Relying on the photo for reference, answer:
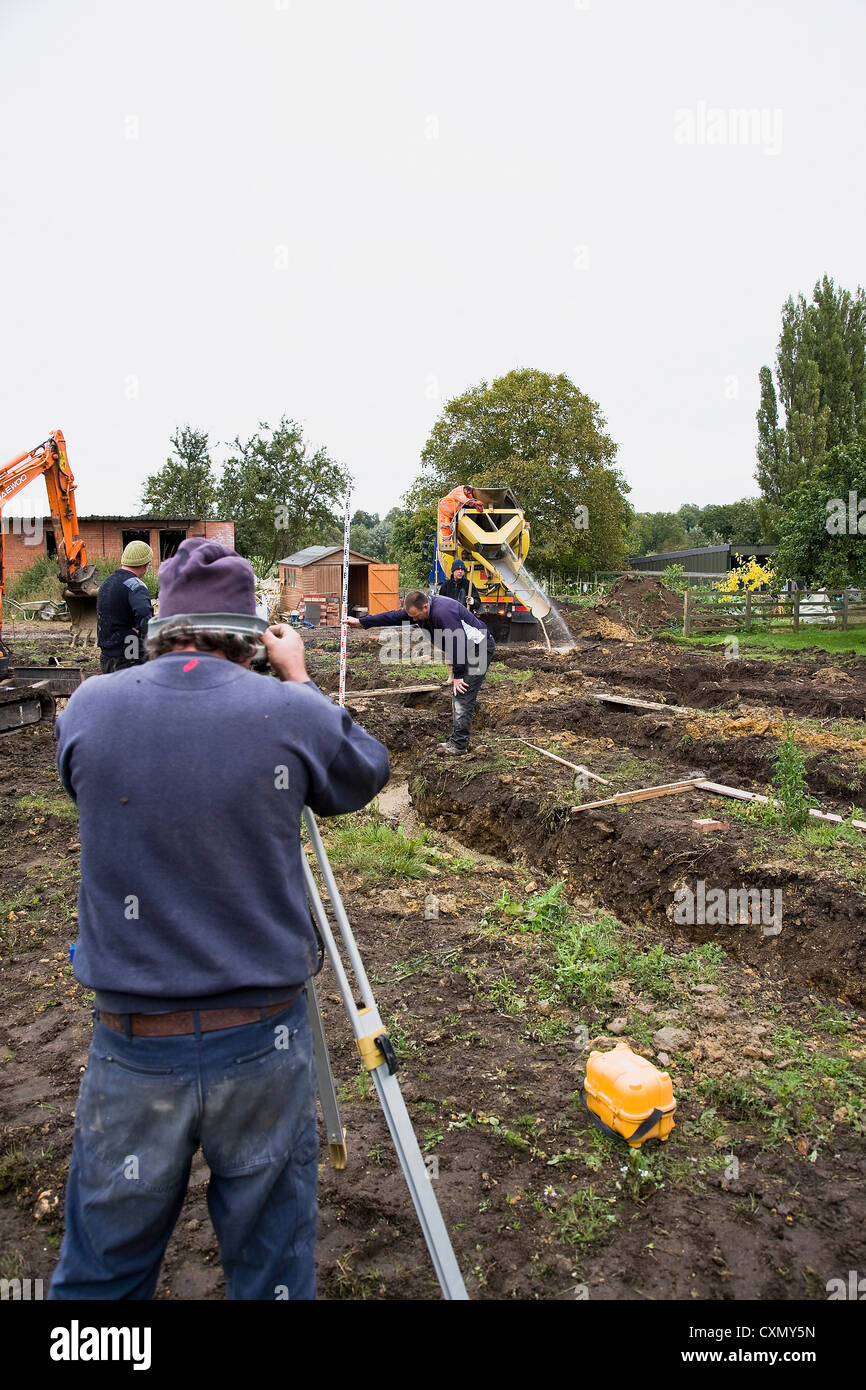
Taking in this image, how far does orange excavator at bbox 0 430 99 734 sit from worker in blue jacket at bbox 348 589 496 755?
13.5ft

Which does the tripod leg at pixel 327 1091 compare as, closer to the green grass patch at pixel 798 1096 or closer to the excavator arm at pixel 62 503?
the green grass patch at pixel 798 1096

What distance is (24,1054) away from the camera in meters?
4.20

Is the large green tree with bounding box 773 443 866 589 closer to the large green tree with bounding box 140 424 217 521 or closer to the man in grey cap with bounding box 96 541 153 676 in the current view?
the man in grey cap with bounding box 96 541 153 676

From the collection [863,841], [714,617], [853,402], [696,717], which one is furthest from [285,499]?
[863,841]

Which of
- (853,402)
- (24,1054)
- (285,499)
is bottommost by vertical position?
(24,1054)

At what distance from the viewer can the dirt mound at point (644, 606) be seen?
26.5 meters

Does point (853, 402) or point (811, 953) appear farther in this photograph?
point (853, 402)

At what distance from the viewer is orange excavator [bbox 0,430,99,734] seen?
1028cm

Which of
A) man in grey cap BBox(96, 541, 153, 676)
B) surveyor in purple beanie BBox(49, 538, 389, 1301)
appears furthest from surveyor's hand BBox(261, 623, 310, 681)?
man in grey cap BBox(96, 541, 153, 676)

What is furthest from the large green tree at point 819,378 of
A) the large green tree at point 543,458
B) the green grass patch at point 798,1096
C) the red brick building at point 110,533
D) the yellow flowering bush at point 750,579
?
the green grass patch at point 798,1096

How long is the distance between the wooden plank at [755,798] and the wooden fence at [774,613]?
643 inches
